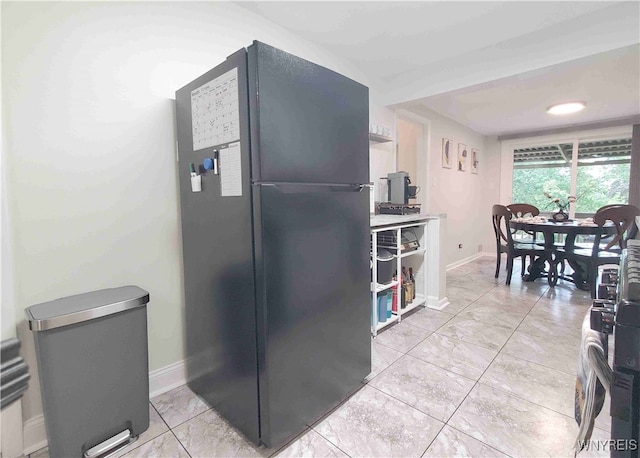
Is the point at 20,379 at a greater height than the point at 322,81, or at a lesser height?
lesser

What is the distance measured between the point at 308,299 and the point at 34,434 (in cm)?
135

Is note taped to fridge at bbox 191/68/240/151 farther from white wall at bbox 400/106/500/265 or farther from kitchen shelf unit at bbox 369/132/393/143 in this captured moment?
white wall at bbox 400/106/500/265

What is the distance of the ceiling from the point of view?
202cm

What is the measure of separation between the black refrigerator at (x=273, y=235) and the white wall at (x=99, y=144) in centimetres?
17

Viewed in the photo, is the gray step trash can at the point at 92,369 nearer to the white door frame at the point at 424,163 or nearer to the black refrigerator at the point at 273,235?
the black refrigerator at the point at 273,235

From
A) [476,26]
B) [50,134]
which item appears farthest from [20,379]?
[476,26]

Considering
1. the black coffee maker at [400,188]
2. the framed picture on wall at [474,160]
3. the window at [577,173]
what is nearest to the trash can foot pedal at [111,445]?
the black coffee maker at [400,188]

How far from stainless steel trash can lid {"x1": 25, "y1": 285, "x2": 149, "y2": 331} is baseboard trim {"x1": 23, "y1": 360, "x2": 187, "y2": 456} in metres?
0.55

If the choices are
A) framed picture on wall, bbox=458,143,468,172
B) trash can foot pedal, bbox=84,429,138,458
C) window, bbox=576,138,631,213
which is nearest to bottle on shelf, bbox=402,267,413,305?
trash can foot pedal, bbox=84,429,138,458

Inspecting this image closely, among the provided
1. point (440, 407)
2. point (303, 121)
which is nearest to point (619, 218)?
point (440, 407)

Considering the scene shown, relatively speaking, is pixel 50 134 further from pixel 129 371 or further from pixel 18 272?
pixel 129 371

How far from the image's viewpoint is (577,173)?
509 cm

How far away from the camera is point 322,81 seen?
53.6 inches

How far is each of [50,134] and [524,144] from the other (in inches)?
261
